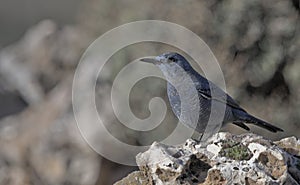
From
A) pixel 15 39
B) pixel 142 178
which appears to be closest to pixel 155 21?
pixel 142 178

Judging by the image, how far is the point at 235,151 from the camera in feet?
16.3

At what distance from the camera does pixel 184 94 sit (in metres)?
6.36

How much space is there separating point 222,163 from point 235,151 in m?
0.17

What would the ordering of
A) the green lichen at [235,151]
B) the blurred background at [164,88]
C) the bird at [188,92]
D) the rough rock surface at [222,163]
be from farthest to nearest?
1. the blurred background at [164,88]
2. the bird at [188,92]
3. the green lichen at [235,151]
4. the rough rock surface at [222,163]

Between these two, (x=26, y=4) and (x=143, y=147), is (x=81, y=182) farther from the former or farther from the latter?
(x=26, y=4)

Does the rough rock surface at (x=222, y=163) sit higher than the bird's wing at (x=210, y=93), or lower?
lower

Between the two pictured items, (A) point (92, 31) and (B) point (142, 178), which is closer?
(B) point (142, 178)

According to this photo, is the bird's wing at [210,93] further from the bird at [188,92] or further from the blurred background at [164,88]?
the blurred background at [164,88]

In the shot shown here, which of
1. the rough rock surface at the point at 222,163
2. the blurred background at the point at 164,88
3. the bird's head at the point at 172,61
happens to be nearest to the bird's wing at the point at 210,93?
the bird's head at the point at 172,61

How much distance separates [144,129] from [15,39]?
6.46 m

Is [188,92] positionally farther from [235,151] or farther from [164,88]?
[164,88]

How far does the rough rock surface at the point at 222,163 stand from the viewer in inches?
187

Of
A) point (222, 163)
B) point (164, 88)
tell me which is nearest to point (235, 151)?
point (222, 163)

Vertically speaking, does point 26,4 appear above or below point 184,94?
above
